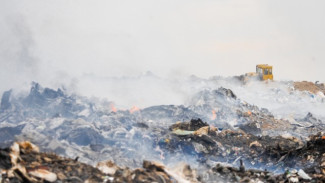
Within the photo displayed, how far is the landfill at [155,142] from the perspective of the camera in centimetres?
899

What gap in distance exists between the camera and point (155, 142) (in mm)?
14398

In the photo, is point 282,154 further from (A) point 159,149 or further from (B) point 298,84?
(B) point 298,84

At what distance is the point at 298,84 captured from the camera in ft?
110

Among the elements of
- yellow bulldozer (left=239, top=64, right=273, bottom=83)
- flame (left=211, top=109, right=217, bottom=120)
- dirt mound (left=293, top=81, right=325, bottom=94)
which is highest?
yellow bulldozer (left=239, top=64, right=273, bottom=83)

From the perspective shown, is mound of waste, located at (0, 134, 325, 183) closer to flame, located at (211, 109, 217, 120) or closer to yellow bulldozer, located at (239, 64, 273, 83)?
flame, located at (211, 109, 217, 120)

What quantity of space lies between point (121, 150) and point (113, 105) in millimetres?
8574

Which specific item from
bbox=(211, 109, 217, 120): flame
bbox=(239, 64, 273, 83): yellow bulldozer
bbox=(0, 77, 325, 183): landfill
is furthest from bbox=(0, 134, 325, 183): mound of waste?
bbox=(239, 64, 273, 83): yellow bulldozer

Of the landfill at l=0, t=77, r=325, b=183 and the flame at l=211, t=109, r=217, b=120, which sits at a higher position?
the landfill at l=0, t=77, r=325, b=183

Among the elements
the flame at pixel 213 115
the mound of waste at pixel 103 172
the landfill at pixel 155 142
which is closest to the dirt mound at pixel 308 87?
the landfill at pixel 155 142

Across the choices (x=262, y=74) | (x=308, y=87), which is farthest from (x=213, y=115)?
(x=308, y=87)

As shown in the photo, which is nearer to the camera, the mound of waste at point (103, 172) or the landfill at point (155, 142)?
the mound of waste at point (103, 172)

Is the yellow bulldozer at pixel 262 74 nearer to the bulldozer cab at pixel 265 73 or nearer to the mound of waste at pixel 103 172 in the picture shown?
the bulldozer cab at pixel 265 73

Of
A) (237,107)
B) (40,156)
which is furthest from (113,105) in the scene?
(40,156)

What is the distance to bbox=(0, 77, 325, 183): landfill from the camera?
8.99m
